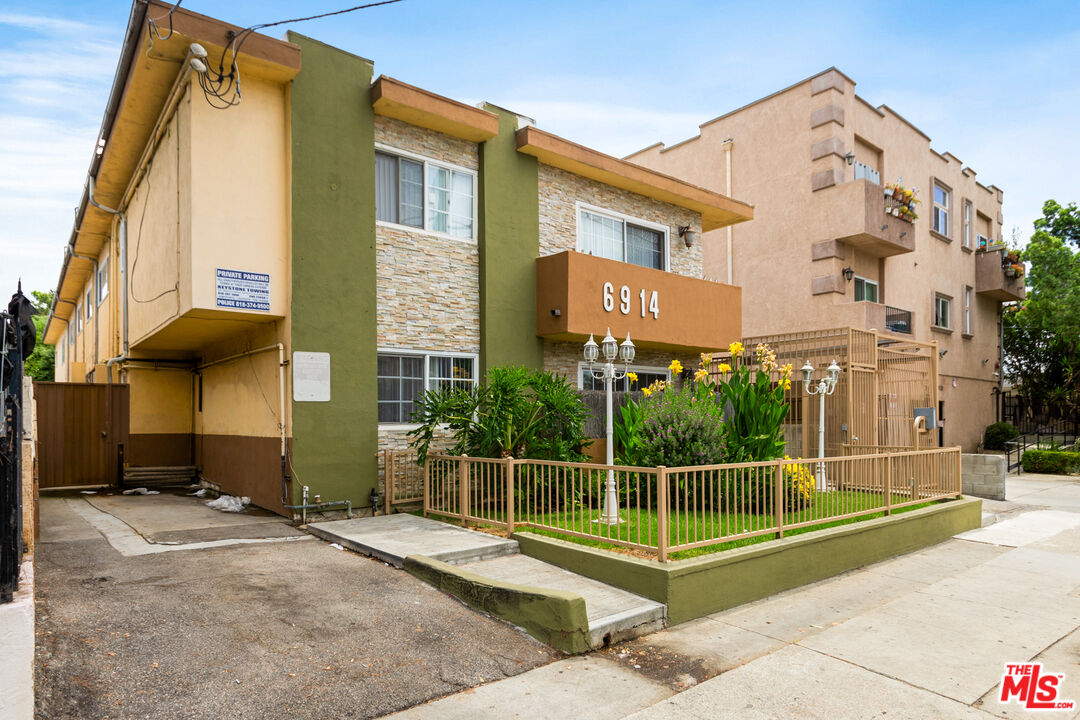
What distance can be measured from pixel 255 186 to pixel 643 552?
278 inches

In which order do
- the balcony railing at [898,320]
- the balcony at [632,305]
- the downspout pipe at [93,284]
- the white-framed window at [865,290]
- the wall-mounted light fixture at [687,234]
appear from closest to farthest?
the balcony at [632,305], the wall-mounted light fixture at [687,234], the downspout pipe at [93,284], the white-framed window at [865,290], the balcony railing at [898,320]

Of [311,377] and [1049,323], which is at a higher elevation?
[1049,323]

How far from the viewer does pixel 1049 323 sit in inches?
926

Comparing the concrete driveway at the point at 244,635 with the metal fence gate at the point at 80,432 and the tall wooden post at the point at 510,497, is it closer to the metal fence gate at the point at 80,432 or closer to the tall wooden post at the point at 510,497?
the tall wooden post at the point at 510,497

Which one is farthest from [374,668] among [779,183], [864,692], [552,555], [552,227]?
[779,183]

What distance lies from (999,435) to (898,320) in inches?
303

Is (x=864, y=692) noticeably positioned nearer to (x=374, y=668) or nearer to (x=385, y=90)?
(x=374, y=668)

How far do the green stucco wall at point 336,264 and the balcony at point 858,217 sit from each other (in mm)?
12669

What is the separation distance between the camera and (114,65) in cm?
1023

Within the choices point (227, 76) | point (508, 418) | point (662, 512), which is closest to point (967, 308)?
point (508, 418)

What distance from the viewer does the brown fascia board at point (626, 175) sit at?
1221 cm

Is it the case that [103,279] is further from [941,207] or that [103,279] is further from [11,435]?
[941,207]

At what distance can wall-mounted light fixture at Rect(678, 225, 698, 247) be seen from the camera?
50.1 ft

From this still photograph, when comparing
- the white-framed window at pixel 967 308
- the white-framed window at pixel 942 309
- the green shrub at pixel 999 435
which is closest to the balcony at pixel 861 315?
the white-framed window at pixel 942 309
